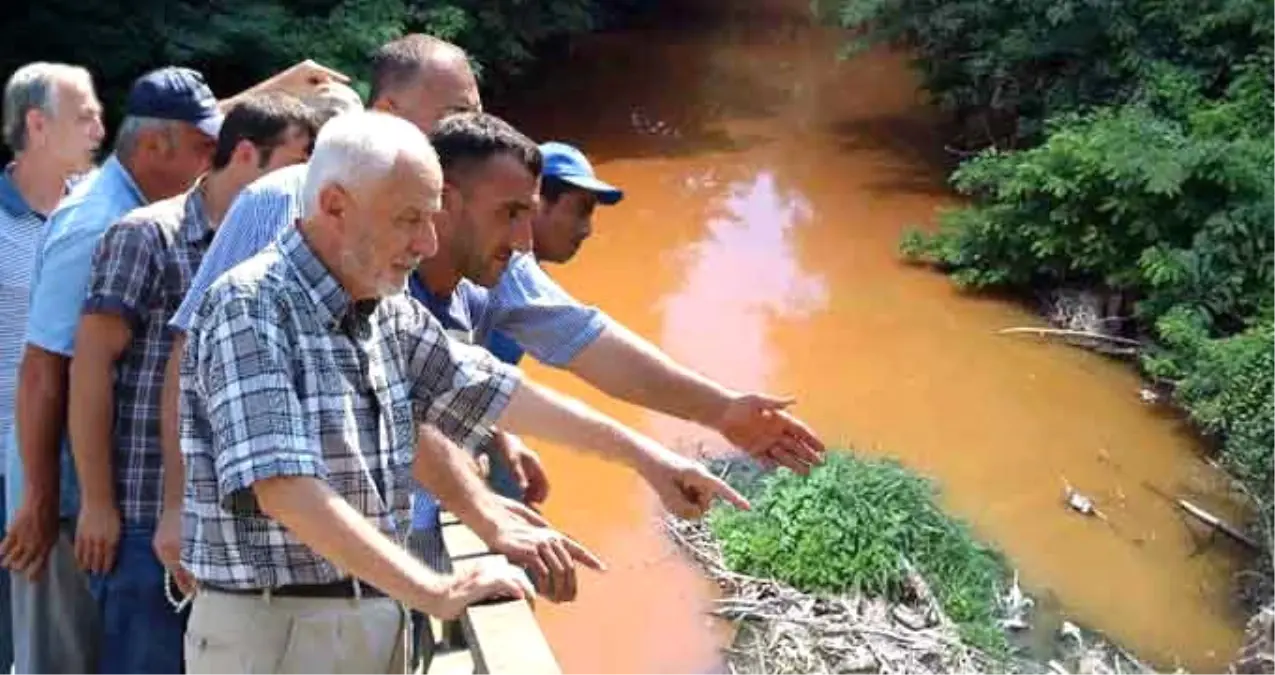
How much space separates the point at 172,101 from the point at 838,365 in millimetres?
6163

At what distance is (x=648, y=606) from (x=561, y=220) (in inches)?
137

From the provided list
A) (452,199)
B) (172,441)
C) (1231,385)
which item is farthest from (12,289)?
(1231,385)

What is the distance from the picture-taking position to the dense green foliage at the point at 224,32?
8297mm

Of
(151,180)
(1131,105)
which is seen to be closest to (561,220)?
(151,180)

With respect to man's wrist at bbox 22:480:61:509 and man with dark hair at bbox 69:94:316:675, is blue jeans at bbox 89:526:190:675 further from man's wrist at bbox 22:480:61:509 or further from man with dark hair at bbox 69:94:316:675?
man's wrist at bbox 22:480:61:509

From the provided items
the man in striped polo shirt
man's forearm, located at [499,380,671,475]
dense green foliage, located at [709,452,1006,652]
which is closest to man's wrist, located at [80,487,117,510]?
the man in striped polo shirt

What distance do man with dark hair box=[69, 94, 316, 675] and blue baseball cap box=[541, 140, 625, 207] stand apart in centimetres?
47

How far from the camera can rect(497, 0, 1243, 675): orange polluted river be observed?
6.15 metres

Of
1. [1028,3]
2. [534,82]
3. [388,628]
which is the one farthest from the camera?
[534,82]

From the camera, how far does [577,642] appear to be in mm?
5844

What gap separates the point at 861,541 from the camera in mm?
5719

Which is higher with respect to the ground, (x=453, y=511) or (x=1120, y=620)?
(x=453, y=511)

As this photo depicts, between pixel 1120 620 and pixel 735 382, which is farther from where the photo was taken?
pixel 735 382

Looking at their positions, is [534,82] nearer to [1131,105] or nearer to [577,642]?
[1131,105]
